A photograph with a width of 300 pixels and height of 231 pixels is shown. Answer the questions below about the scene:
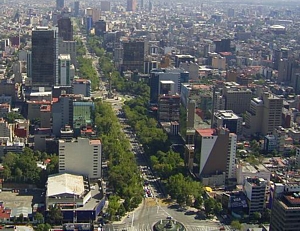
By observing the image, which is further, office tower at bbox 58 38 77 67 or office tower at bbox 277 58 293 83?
office tower at bbox 277 58 293 83

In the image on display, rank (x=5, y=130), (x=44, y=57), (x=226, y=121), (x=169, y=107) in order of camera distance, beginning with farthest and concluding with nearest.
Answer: (x=44, y=57), (x=169, y=107), (x=226, y=121), (x=5, y=130)

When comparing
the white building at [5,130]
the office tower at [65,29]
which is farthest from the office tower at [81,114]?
the office tower at [65,29]

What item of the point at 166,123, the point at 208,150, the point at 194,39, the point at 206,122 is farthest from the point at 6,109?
the point at 194,39

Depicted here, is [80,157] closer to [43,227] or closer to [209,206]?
[43,227]

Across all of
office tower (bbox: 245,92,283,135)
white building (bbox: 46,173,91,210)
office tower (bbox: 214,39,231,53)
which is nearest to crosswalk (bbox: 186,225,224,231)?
white building (bbox: 46,173,91,210)

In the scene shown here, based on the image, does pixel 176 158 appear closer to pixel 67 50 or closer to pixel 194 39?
pixel 67 50

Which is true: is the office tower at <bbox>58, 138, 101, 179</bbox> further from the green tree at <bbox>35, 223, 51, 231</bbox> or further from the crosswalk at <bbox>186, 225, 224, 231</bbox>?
the crosswalk at <bbox>186, 225, 224, 231</bbox>

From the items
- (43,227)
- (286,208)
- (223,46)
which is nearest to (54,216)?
(43,227)
